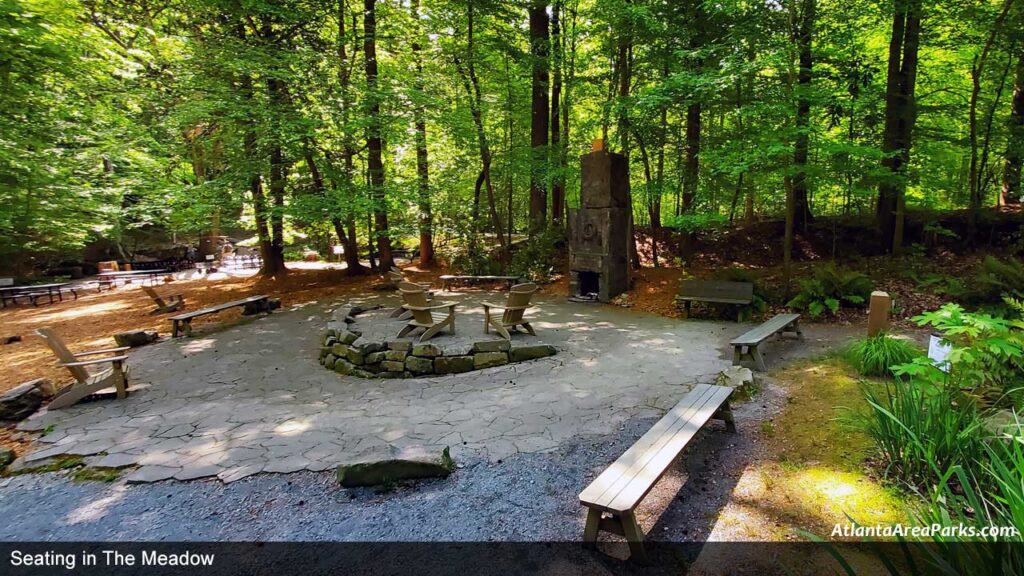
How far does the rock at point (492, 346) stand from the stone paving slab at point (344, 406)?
280 millimetres

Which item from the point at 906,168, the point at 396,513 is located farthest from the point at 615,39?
the point at 396,513

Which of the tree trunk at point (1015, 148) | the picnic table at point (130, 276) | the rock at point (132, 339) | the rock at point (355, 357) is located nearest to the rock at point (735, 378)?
the rock at point (355, 357)

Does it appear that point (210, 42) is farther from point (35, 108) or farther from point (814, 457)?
point (814, 457)

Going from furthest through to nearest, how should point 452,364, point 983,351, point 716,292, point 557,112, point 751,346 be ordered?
point 557,112 → point 716,292 → point 452,364 → point 751,346 → point 983,351

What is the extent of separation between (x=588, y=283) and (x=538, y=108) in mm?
5489

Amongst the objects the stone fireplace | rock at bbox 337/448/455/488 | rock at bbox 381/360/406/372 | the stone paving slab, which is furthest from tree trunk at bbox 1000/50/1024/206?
rock at bbox 337/448/455/488

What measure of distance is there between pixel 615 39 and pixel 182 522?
1026 centimetres

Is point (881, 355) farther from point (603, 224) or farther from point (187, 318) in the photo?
point (187, 318)

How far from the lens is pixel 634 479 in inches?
96.2

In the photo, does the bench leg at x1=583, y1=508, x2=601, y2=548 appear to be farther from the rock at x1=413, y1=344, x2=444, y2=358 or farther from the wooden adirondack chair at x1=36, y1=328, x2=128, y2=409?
the wooden adirondack chair at x1=36, y1=328, x2=128, y2=409

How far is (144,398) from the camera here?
5.26 meters

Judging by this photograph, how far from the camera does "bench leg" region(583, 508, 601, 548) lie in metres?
2.40

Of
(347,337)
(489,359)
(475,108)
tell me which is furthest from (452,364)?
(475,108)

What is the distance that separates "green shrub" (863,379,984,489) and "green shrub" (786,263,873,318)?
5.13 m
